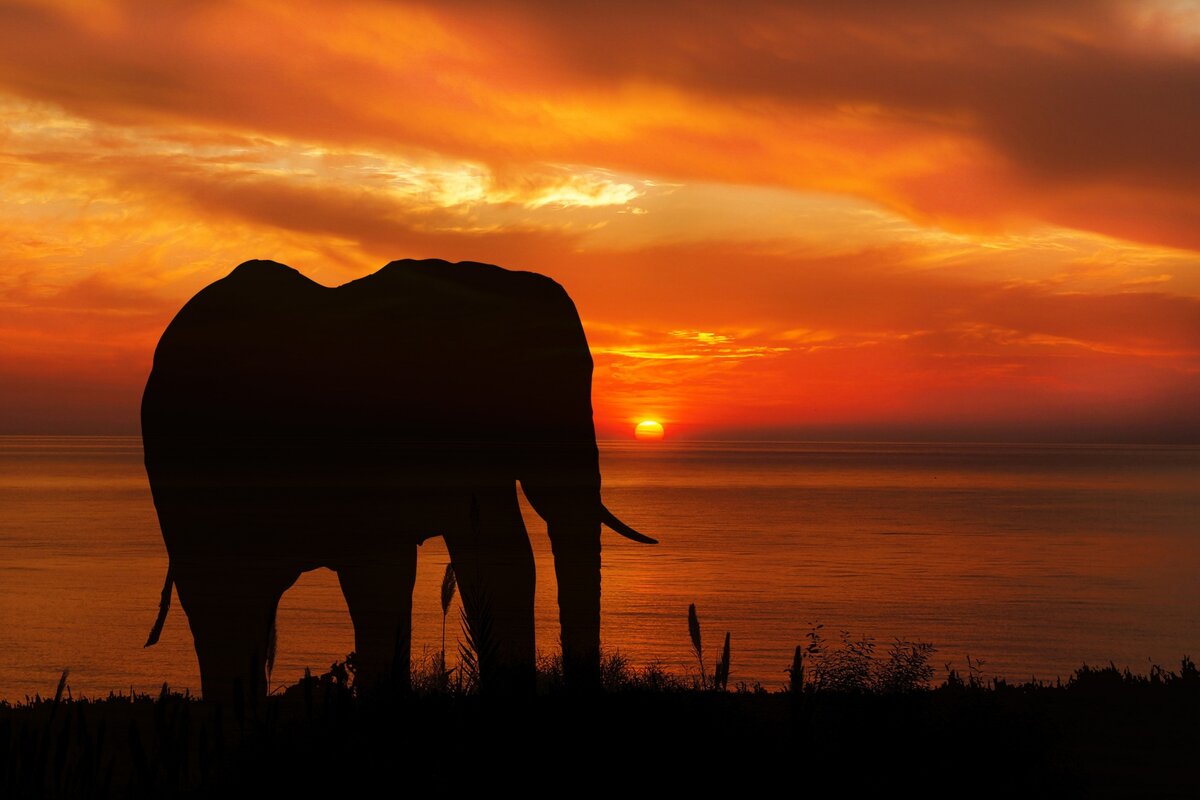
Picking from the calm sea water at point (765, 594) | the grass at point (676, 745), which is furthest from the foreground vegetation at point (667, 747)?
the calm sea water at point (765, 594)

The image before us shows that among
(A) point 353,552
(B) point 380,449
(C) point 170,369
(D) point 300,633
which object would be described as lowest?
(D) point 300,633

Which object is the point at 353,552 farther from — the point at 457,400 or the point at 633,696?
the point at 633,696

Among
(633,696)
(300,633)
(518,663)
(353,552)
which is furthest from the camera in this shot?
(300,633)

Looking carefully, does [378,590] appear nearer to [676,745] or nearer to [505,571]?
[505,571]

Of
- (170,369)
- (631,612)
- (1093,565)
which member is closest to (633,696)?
(170,369)

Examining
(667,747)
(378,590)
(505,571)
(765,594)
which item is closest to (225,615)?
(378,590)

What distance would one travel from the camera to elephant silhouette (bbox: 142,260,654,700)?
12.2 meters

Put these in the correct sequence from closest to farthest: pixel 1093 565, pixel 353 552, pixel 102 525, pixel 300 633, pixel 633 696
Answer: pixel 633 696, pixel 353 552, pixel 300 633, pixel 1093 565, pixel 102 525

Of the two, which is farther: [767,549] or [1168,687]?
[767,549]

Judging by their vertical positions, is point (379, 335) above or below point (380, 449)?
above

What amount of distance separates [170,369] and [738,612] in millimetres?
19104

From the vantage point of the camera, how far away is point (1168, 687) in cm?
1311

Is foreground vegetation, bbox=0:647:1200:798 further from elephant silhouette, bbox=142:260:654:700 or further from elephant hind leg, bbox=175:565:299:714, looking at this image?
elephant silhouette, bbox=142:260:654:700

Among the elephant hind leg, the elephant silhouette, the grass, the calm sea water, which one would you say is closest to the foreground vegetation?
the grass
